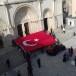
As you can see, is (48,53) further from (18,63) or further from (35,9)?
(35,9)

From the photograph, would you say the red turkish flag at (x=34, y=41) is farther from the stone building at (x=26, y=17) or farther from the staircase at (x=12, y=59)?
the stone building at (x=26, y=17)

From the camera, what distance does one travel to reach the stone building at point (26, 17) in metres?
24.8

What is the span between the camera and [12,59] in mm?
23391

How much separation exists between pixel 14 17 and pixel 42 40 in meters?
5.76

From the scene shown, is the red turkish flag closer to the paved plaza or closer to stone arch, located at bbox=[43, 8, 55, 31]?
the paved plaza

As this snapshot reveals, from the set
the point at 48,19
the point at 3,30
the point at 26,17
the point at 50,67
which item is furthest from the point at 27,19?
the point at 50,67

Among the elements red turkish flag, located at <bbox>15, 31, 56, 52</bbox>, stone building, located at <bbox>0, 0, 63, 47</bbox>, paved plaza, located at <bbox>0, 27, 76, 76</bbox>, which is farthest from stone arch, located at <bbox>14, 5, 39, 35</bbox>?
paved plaza, located at <bbox>0, 27, 76, 76</bbox>

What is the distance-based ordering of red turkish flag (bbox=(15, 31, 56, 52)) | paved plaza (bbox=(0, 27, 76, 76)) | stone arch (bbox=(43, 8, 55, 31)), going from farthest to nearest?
stone arch (bbox=(43, 8, 55, 31)), red turkish flag (bbox=(15, 31, 56, 52)), paved plaza (bbox=(0, 27, 76, 76))

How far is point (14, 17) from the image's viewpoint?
2608 cm

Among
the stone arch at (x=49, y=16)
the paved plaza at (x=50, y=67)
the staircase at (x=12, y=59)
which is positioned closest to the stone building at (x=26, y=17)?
the stone arch at (x=49, y=16)

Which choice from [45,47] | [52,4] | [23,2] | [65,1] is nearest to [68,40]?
[45,47]

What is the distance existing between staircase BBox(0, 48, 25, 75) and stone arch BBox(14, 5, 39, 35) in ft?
13.6

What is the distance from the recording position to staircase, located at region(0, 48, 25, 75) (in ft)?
71.9

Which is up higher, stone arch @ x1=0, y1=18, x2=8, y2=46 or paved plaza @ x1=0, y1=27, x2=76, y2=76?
stone arch @ x1=0, y1=18, x2=8, y2=46
